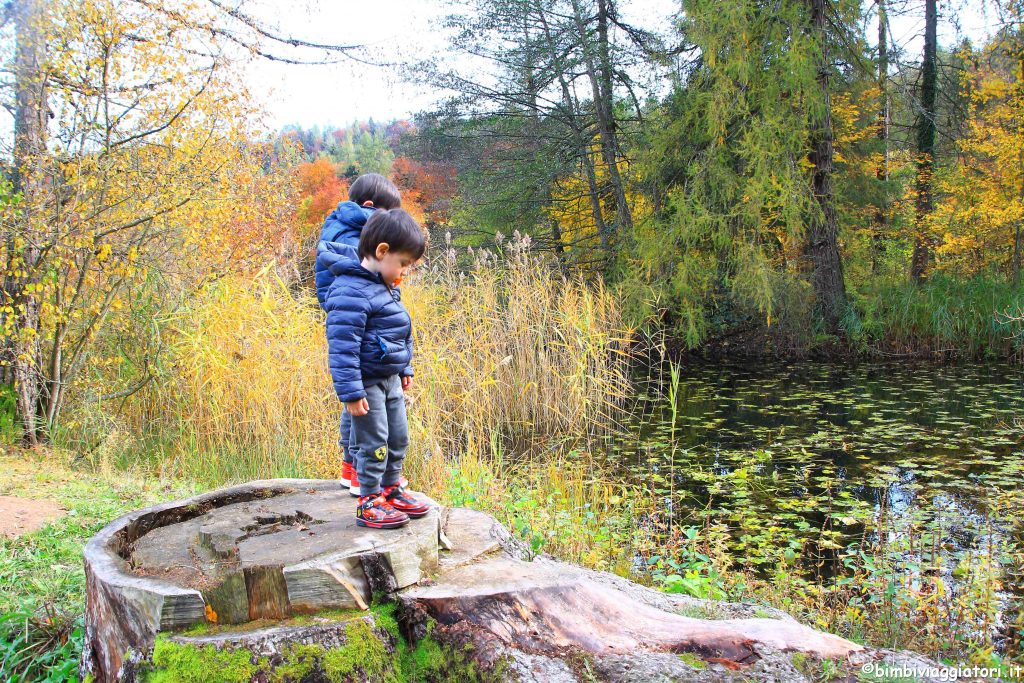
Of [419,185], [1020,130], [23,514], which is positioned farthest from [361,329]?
[419,185]

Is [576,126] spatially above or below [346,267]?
above

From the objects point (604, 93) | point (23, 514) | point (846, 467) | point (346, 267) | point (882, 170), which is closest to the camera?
point (346, 267)

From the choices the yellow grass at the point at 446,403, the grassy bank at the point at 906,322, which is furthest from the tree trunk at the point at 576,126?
the yellow grass at the point at 446,403

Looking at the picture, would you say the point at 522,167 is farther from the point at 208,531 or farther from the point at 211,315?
the point at 208,531

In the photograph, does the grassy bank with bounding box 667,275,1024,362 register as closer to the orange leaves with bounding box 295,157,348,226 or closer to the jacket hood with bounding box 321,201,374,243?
the jacket hood with bounding box 321,201,374,243

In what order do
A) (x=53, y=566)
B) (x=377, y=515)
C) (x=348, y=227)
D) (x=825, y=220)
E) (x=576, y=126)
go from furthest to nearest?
(x=576, y=126)
(x=825, y=220)
(x=348, y=227)
(x=53, y=566)
(x=377, y=515)

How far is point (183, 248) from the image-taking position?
6199 mm

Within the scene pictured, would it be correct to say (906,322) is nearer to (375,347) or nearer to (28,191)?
(375,347)

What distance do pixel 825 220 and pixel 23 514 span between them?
1000 centimetres

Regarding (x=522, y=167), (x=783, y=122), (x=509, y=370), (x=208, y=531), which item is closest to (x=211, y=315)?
(x=509, y=370)

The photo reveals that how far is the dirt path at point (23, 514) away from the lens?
10.9ft

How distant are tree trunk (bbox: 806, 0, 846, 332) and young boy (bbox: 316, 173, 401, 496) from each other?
343 inches

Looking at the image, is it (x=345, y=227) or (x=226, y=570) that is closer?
(x=226, y=570)

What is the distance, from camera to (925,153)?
13.6m
